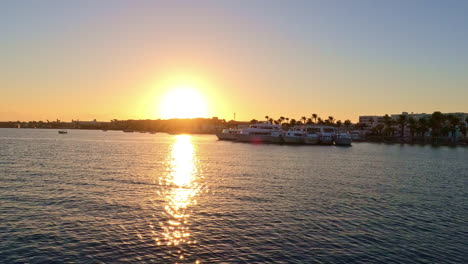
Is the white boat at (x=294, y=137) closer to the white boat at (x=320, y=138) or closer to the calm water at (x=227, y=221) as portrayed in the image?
the white boat at (x=320, y=138)

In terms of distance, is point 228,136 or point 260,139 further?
point 228,136

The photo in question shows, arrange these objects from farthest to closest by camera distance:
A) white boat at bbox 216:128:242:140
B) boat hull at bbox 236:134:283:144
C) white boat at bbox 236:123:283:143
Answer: white boat at bbox 216:128:242:140, white boat at bbox 236:123:283:143, boat hull at bbox 236:134:283:144

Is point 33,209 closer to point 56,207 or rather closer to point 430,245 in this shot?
point 56,207

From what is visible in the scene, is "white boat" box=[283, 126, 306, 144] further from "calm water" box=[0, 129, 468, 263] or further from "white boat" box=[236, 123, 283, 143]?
"calm water" box=[0, 129, 468, 263]

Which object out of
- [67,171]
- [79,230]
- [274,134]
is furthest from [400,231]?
[274,134]

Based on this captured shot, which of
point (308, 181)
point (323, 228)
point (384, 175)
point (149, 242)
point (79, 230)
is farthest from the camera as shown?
point (384, 175)

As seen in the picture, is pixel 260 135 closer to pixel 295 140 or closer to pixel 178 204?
pixel 295 140

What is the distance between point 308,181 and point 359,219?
1942 centimetres

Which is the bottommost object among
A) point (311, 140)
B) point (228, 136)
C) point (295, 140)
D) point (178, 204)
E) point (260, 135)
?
point (178, 204)

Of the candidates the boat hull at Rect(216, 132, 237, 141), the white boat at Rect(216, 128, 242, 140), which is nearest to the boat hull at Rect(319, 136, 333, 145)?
the white boat at Rect(216, 128, 242, 140)

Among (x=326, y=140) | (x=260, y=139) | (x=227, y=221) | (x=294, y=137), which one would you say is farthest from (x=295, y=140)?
(x=227, y=221)

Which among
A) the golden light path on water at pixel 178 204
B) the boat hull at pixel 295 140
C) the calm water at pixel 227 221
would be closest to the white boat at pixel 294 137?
the boat hull at pixel 295 140

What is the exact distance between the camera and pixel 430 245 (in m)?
21.1

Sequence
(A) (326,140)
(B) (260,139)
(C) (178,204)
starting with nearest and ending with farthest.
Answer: (C) (178,204) < (A) (326,140) < (B) (260,139)
